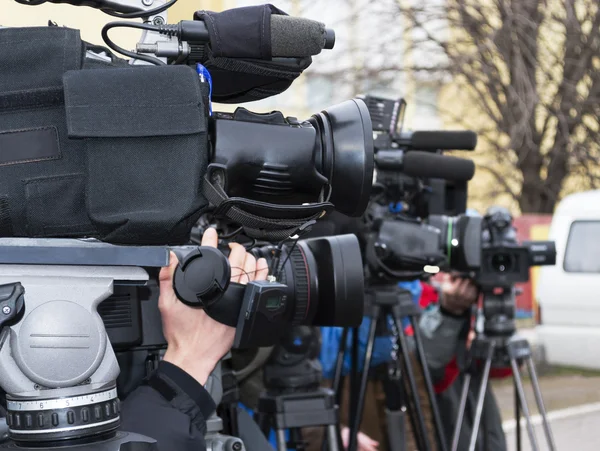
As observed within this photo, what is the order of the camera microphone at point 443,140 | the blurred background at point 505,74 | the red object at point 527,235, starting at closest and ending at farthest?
the camera microphone at point 443,140 → the red object at point 527,235 → the blurred background at point 505,74

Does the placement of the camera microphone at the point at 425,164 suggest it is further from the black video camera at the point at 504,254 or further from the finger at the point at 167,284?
the finger at the point at 167,284

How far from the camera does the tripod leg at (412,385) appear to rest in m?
2.96

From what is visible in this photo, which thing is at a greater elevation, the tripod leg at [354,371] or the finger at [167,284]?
the finger at [167,284]

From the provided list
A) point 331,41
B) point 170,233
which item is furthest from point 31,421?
point 331,41

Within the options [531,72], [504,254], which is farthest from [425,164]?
[531,72]

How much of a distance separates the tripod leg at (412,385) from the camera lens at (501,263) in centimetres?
50

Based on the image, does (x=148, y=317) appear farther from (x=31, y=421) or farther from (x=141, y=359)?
(x=31, y=421)

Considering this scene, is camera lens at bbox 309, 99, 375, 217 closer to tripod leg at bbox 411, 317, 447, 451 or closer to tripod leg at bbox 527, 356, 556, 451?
tripod leg at bbox 411, 317, 447, 451

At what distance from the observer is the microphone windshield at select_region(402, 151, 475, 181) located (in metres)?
2.79

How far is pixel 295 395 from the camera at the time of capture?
2.44 metres

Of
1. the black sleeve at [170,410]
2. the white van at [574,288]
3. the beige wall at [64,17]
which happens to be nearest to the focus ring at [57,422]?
the black sleeve at [170,410]

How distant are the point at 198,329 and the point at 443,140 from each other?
4.94 feet

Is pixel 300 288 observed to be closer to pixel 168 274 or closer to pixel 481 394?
pixel 168 274

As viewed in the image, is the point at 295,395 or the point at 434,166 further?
the point at 434,166
